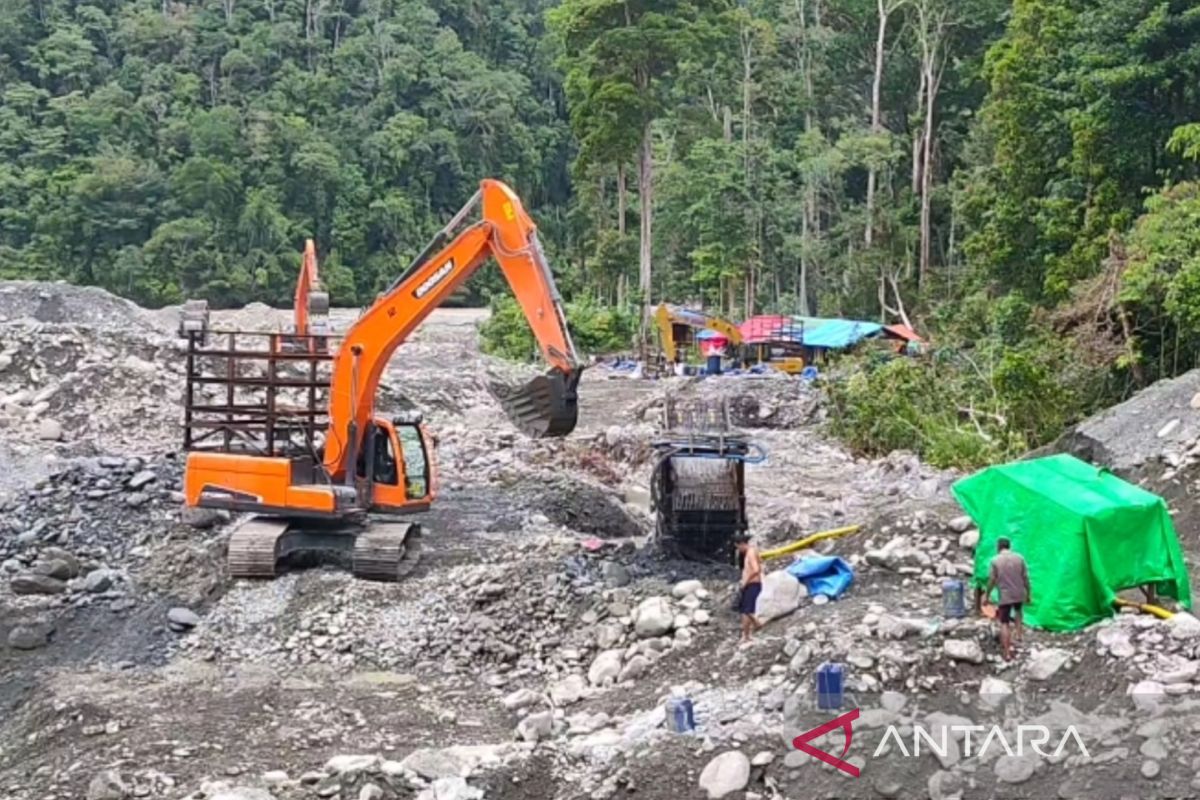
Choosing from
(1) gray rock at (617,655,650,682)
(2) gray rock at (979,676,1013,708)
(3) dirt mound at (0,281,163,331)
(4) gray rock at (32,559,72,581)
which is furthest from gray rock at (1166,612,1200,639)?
(3) dirt mound at (0,281,163,331)

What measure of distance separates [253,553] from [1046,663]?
6.30 metres

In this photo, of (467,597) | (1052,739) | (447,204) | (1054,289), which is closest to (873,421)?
(1054,289)

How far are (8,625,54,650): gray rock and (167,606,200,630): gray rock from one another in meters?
0.94

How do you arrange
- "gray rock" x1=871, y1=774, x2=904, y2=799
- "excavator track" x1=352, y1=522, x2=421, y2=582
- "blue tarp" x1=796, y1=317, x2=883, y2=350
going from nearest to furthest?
"gray rock" x1=871, y1=774, x2=904, y2=799
"excavator track" x1=352, y1=522, x2=421, y2=582
"blue tarp" x1=796, y1=317, x2=883, y2=350

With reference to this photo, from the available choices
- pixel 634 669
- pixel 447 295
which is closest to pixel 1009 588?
pixel 634 669

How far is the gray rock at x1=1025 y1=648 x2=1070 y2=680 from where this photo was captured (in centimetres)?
716

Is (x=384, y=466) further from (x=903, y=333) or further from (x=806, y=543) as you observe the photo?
(x=903, y=333)

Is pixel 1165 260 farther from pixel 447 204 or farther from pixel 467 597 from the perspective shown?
pixel 447 204

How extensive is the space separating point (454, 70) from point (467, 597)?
59.0 meters

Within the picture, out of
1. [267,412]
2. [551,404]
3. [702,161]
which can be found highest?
[702,161]

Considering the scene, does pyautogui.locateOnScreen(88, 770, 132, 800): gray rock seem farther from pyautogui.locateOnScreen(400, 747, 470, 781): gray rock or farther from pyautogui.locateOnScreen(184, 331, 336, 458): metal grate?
pyautogui.locateOnScreen(184, 331, 336, 458): metal grate

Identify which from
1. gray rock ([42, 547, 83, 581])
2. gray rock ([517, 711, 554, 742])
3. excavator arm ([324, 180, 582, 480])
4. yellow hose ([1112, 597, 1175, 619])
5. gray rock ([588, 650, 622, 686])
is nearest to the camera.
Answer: gray rock ([517, 711, 554, 742])

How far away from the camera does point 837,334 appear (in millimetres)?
31922

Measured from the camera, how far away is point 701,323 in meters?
33.6
